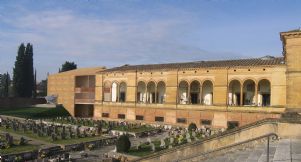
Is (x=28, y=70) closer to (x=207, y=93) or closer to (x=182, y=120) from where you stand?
(x=182, y=120)

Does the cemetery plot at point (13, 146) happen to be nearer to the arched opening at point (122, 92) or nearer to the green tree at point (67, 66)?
the arched opening at point (122, 92)

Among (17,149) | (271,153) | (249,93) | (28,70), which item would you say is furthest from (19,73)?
(271,153)

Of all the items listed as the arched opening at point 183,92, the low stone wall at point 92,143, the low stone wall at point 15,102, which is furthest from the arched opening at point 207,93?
the low stone wall at point 15,102

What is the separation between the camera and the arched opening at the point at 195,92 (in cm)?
4953

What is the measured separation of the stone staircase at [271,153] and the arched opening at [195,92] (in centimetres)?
3562

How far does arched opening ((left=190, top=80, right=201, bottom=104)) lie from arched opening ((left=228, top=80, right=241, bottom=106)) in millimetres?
4981

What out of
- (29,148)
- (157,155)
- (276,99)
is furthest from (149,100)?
(157,155)

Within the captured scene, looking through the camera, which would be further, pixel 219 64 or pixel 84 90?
pixel 84 90

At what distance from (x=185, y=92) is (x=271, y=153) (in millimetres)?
38963

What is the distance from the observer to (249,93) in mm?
45500

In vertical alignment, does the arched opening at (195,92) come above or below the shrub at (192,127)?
above

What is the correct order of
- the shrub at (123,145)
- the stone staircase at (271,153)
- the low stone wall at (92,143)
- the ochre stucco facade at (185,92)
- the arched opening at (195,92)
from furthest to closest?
the arched opening at (195,92) < the ochre stucco facade at (185,92) < the low stone wall at (92,143) < the shrub at (123,145) < the stone staircase at (271,153)

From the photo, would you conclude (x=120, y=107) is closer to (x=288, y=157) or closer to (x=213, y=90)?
(x=213, y=90)

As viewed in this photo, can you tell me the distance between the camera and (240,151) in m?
13.5
